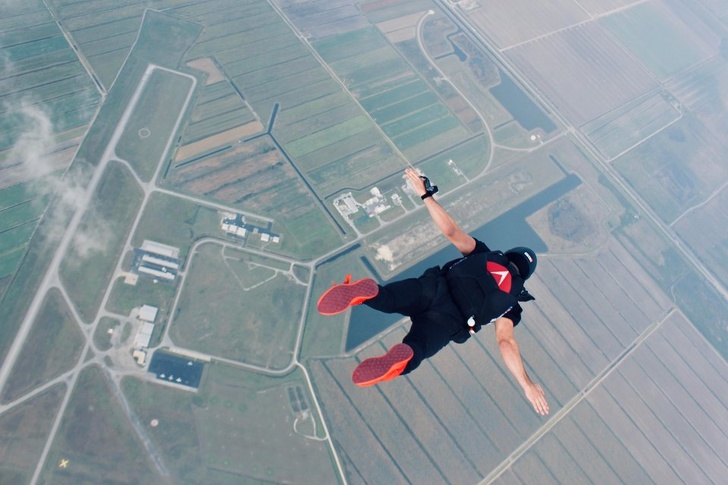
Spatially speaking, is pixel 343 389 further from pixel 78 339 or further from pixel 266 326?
pixel 78 339

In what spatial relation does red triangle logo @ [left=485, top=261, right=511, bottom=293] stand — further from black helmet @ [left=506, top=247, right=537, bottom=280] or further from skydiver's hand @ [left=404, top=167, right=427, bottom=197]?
skydiver's hand @ [left=404, top=167, right=427, bottom=197]

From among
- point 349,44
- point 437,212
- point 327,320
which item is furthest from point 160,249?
point 349,44

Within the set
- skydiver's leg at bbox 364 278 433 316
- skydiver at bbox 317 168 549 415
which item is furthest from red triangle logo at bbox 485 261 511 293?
skydiver's leg at bbox 364 278 433 316

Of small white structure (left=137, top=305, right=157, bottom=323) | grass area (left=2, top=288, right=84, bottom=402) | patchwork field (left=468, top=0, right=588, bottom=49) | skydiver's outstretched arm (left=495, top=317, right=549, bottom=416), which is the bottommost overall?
skydiver's outstretched arm (left=495, top=317, right=549, bottom=416)

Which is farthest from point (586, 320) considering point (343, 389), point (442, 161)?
point (343, 389)

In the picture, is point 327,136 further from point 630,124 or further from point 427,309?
point 630,124
